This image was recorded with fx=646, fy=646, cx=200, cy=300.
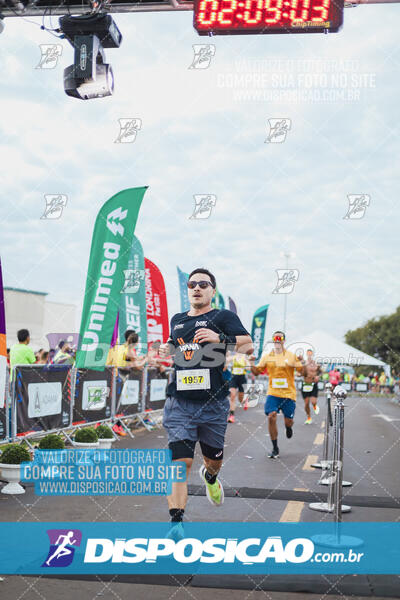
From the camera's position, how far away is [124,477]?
810 cm

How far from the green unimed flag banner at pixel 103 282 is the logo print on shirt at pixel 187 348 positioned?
234 inches

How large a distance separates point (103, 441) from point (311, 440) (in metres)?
5.11

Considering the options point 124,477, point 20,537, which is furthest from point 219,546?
point 124,477

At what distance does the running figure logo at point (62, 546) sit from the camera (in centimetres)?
452

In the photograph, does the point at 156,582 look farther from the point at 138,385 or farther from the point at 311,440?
the point at 138,385

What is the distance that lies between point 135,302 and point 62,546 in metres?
10.9

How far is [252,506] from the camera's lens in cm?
654

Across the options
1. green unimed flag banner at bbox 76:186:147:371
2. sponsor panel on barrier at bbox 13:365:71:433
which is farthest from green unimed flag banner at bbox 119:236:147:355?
sponsor panel on barrier at bbox 13:365:71:433

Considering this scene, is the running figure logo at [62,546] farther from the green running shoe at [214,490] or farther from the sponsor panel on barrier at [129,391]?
the sponsor panel on barrier at [129,391]

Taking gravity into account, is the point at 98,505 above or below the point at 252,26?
below

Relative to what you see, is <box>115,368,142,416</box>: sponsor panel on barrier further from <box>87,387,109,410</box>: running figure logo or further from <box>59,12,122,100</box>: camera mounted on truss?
<box>59,12,122,100</box>: camera mounted on truss

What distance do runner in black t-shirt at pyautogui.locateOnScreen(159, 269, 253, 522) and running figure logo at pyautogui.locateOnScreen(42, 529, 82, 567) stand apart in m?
0.83

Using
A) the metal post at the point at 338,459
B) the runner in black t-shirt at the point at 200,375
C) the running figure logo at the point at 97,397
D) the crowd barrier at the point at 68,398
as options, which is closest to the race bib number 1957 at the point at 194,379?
the runner in black t-shirt at the point at 200,375

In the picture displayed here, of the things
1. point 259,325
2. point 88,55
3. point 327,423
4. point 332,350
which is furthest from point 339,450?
point 259,325
